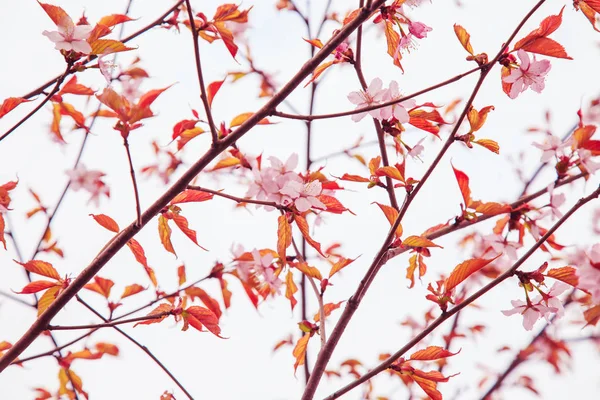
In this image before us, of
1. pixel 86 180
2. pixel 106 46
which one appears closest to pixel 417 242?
pixel 106 46

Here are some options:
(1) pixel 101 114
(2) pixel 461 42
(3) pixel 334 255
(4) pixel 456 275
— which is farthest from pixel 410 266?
(1) pixel 101 114

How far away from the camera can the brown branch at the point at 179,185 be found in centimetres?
62

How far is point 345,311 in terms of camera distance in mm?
753

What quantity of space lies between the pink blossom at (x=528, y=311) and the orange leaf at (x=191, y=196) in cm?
53

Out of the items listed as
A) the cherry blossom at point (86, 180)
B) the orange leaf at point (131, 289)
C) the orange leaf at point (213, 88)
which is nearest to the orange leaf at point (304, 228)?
the orange leaf at point (213, 88)

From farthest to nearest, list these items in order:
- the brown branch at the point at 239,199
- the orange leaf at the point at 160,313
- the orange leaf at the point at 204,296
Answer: the orange leaf at the point at 204,296 < the orange leaf at the point at 160,313 < the brown branch at the point at 239,199

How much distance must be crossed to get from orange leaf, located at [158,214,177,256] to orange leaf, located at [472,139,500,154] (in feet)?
1.71

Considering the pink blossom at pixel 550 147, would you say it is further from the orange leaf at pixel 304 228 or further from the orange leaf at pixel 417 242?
the orange leaf at pixel 304 228

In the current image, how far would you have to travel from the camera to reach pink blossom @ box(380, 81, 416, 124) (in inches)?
30.5

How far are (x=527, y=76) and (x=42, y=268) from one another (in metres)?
0.84

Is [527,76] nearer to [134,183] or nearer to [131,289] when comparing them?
[134,183]

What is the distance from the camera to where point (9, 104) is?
782mm

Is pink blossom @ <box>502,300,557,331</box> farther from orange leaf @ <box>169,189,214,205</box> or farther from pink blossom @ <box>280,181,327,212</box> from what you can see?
orange leaf @ <box>169,189,214,205</box>

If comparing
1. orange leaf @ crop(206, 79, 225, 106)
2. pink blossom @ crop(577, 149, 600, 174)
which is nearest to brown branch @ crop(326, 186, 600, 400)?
pink blossom @ crop(577, 149, 600, 174)
